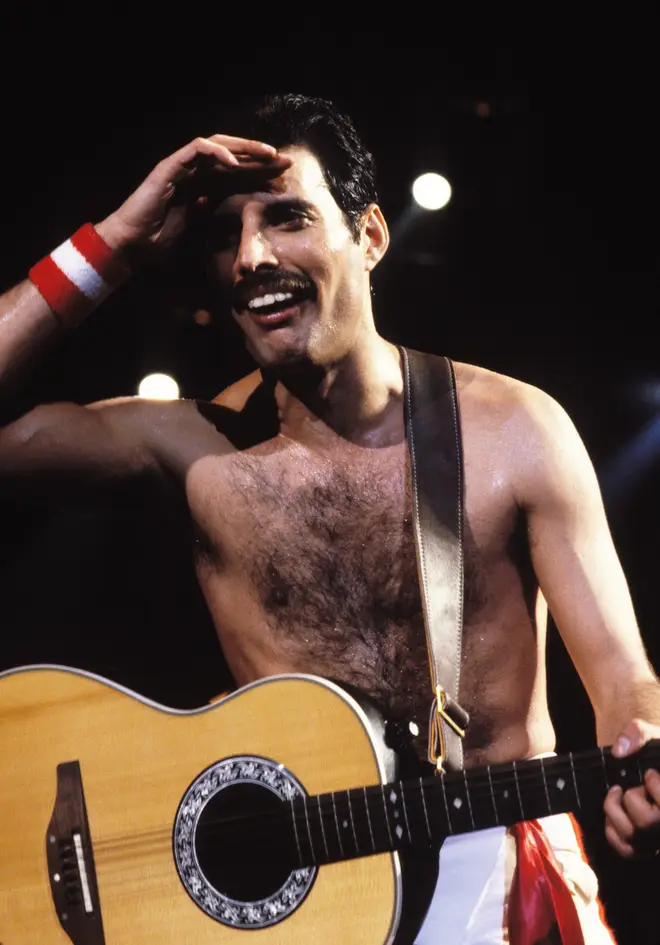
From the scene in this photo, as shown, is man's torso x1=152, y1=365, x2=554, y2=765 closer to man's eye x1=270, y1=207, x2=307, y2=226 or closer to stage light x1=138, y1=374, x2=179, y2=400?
man's eye x1=270, y1=207, x2=307, y2=226

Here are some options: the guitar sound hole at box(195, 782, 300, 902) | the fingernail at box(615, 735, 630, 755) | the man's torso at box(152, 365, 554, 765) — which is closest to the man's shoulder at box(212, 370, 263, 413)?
the man's torso at box(152, 365, 554, 765)

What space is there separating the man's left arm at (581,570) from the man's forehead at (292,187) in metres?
0.71

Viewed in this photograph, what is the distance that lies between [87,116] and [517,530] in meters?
1.85

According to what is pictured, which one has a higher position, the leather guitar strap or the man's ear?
the man's ear

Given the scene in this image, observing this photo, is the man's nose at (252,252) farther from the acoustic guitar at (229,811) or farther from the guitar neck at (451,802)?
the guitar neck at (451,802)

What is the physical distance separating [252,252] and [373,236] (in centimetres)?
47

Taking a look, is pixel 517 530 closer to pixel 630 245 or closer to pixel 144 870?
pixel 144 870

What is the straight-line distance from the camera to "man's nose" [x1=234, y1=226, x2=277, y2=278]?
2271 mm

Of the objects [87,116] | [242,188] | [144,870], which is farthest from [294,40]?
[144,870]

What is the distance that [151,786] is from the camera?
1920 mm

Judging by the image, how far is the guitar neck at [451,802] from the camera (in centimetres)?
162

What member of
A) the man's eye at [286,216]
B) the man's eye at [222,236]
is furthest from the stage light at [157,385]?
the man's eye at [286,216]

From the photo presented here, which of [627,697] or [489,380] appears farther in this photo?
[489,380]

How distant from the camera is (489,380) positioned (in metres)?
2.39
